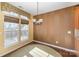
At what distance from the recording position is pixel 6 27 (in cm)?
125

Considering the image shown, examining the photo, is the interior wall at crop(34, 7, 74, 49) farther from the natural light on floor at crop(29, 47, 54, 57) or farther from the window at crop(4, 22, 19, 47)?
the window at crop(4, 22, 19, 47)

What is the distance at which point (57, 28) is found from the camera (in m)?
1.45

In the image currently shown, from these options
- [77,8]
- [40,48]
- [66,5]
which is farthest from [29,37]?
[77,8]

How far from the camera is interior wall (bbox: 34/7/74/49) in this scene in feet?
4.63

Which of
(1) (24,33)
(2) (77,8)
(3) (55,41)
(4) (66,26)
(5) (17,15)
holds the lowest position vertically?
(3) (55,41)

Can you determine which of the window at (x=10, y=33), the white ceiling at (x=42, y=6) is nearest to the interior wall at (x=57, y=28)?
the white ceiling at (x=42, y=6)

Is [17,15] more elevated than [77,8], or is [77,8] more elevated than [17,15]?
[77,8]

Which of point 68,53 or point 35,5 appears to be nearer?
point 68,53

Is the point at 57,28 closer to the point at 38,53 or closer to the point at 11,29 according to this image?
the point at 38,53

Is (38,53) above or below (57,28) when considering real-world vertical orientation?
below

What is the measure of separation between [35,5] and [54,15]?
322 mm

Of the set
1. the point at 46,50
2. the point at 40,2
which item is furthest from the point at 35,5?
the point at 46,50

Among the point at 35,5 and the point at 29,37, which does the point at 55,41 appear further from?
the point at 35,5

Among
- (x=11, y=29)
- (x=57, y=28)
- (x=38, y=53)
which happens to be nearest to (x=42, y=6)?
(x=57, y=28)
